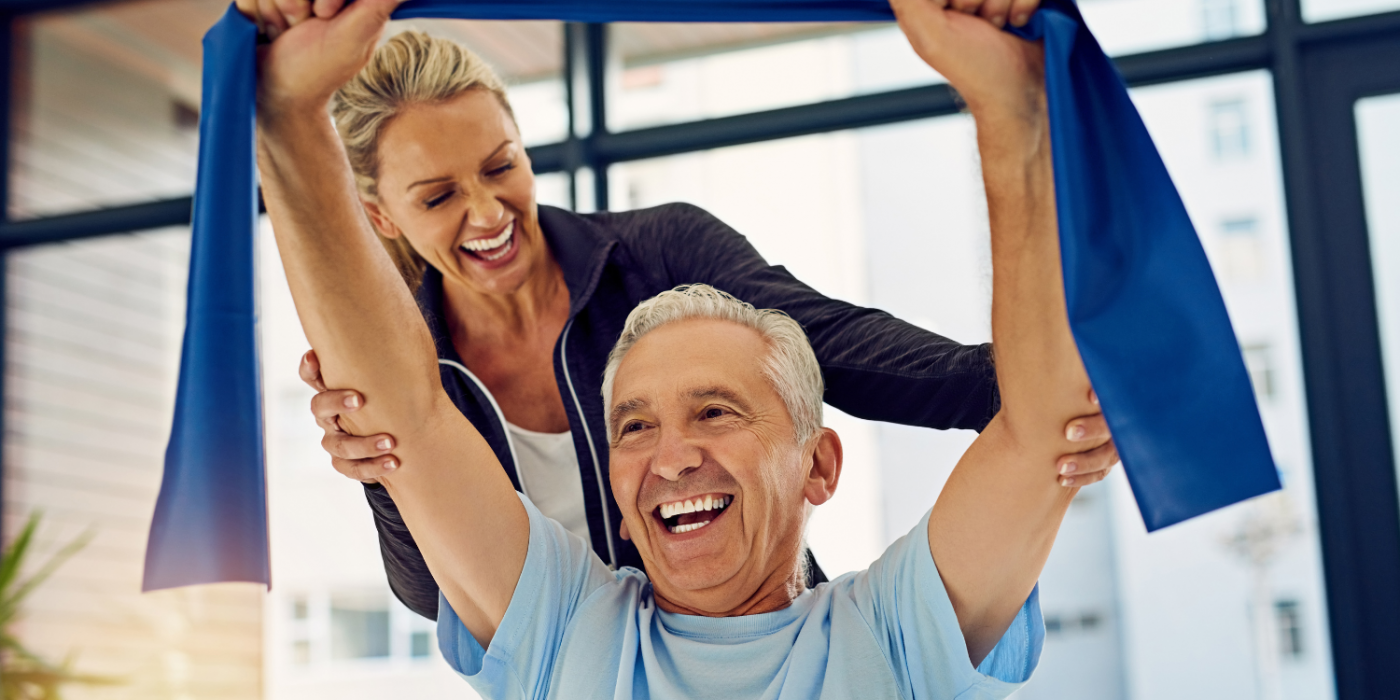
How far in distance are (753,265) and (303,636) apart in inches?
159

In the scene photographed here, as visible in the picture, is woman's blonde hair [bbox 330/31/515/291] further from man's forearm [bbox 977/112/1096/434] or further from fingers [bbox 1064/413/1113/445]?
fingers [bbox 1064/413/1113/445]

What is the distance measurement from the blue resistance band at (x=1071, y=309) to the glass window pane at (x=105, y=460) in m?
2.79

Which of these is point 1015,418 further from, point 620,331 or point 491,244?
point 491,244

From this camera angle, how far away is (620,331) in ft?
6.36

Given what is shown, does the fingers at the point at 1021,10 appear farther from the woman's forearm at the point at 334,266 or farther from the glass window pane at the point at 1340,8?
the glass window pane at the point at 1340,8

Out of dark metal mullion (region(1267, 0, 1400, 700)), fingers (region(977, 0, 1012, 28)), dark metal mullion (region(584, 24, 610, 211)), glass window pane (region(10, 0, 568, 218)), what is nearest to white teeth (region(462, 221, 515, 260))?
fingers (region(977, 0, 1012, 28))

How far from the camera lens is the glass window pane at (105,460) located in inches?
152

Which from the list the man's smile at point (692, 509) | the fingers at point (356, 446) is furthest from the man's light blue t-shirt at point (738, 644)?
the fingers at point (356, 446)

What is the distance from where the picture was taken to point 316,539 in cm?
533

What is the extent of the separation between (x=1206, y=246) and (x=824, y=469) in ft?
4.60

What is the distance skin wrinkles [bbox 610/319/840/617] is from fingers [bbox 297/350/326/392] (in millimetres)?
395

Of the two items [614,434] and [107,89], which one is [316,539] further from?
[614,434]

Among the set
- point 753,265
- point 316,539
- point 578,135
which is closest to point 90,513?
point 316,539

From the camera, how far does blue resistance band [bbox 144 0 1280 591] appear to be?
1181mm
